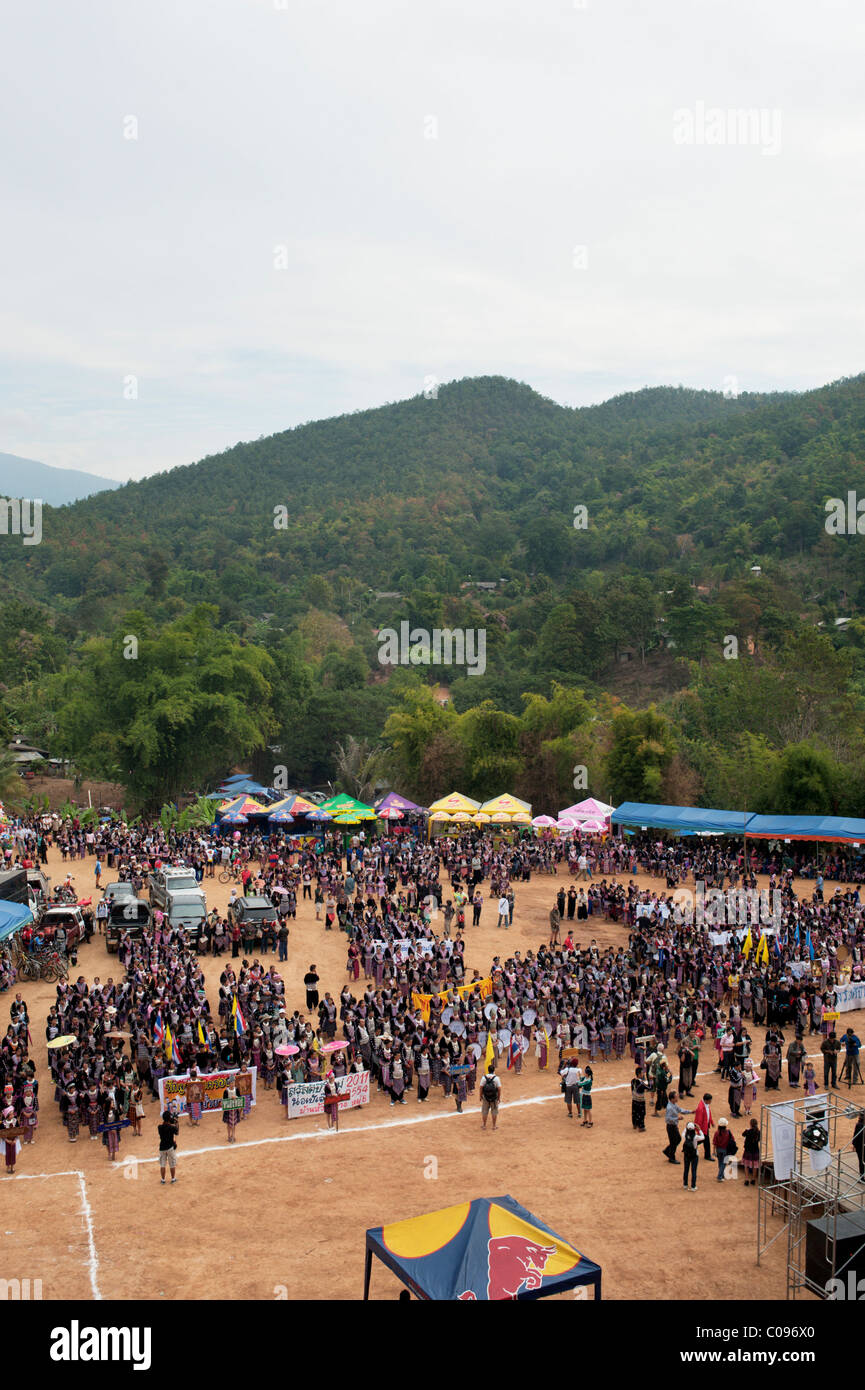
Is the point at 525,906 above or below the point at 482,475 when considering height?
below

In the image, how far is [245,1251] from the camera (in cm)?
1301

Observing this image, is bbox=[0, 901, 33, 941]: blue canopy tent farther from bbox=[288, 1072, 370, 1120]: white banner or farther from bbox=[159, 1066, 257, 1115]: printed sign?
bbox=[288, 1072, 370, 1120]: white banner

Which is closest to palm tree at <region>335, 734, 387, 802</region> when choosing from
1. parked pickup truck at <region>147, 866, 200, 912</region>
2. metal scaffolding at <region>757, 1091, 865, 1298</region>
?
parked pickup truck at <region>147, 866, 200, 912</region>

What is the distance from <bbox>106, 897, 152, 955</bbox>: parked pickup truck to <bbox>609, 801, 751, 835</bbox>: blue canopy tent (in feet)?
58.7

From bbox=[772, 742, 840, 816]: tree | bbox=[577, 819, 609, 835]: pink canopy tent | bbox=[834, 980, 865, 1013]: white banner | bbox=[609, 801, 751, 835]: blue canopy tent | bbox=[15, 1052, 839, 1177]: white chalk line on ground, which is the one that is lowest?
bbox=[15, 1052, 839, 1177]: white chalk line on ground

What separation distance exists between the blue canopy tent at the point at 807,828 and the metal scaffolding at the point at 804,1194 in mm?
19702

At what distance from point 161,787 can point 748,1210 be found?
41.4 meters

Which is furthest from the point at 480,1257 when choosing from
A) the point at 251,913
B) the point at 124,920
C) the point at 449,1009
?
the point at 124,920

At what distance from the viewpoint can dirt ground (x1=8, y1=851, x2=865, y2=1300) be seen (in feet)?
40.6

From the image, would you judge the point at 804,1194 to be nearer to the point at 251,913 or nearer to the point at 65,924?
the point at 251,913

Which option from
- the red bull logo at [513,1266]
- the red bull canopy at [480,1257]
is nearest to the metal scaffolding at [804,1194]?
the red bull canopy at [480,1257]

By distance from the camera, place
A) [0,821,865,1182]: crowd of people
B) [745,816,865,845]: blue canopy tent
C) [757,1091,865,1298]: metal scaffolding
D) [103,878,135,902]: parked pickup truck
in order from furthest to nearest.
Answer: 1. [745,816,865,845]: blue canopy tent
2. [103,878,135,902]: parked pickup truck
3. [0,821,865,1182]: crowd of people
4. [757,1091,865,1298]: metal scaffolding
